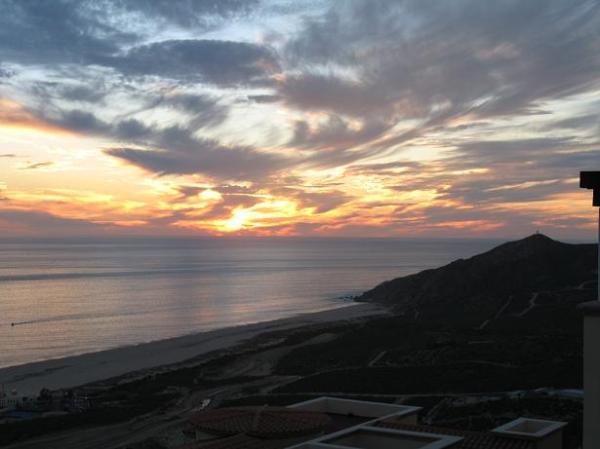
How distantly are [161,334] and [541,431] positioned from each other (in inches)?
2323

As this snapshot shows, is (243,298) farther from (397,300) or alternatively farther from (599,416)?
(599,416)

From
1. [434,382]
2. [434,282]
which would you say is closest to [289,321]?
[434,282]

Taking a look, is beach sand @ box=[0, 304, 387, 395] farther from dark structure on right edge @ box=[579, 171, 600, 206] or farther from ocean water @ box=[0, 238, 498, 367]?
dark structure on right edge @ box=[579, 171, 600, 206]

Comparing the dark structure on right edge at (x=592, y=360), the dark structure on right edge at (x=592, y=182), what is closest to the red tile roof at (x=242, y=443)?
the dark structure on right edge at (x=592, y=360)

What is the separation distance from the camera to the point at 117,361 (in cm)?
5197

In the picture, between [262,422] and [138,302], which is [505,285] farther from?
[262,422]

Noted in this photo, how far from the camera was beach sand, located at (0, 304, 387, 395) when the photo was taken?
44969mm

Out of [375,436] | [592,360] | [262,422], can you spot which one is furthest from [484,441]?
[592,360]

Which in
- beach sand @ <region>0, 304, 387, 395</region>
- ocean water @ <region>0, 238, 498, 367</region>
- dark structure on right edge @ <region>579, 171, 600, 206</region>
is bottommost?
beach sand @ <region>0, 304, 387, 395</region>

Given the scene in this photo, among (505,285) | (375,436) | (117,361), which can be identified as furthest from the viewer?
(505,285)

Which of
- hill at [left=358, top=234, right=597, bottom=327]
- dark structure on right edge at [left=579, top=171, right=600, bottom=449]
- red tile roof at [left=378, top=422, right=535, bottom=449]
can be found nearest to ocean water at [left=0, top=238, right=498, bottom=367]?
hill at [left=358, top=234, right=597, bottom=327]

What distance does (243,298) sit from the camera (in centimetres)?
10850

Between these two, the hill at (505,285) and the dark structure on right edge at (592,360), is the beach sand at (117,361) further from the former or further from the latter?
the dark structure on right edge at (592,360)

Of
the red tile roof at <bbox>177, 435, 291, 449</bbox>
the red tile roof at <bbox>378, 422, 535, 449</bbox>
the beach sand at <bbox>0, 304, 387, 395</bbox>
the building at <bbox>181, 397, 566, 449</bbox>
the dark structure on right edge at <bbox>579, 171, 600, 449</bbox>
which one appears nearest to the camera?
the dark structure on right edge at <bbox>579, 171, 600, 449</bbox>
